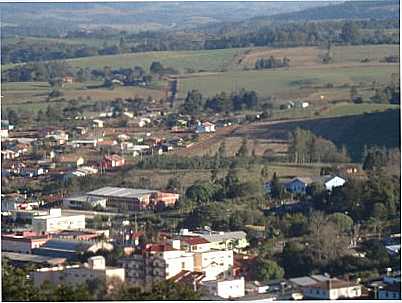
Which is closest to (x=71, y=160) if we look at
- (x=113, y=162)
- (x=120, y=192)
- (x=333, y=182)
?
(x=113, y=162)

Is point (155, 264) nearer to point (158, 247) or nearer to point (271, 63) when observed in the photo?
point (158, 247)

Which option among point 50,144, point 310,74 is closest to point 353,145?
point 310,74

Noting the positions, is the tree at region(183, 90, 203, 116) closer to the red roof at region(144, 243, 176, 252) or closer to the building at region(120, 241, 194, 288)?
the red roof at region(144, 243, 176, 252)

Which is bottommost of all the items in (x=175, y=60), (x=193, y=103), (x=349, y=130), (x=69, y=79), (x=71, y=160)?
(x=71, y=160)

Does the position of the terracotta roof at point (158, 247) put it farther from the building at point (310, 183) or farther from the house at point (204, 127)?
the house at point (204, 127)

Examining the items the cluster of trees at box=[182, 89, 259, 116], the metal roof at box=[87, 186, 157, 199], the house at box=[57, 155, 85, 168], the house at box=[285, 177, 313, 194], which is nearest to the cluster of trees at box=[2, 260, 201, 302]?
the metal roof at box=[87, 186, 157, 199]

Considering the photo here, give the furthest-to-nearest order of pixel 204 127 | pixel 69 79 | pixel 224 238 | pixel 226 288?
pixel 69 79 < pixel 204 127 < pixel 224 238 < pixel 226 288
